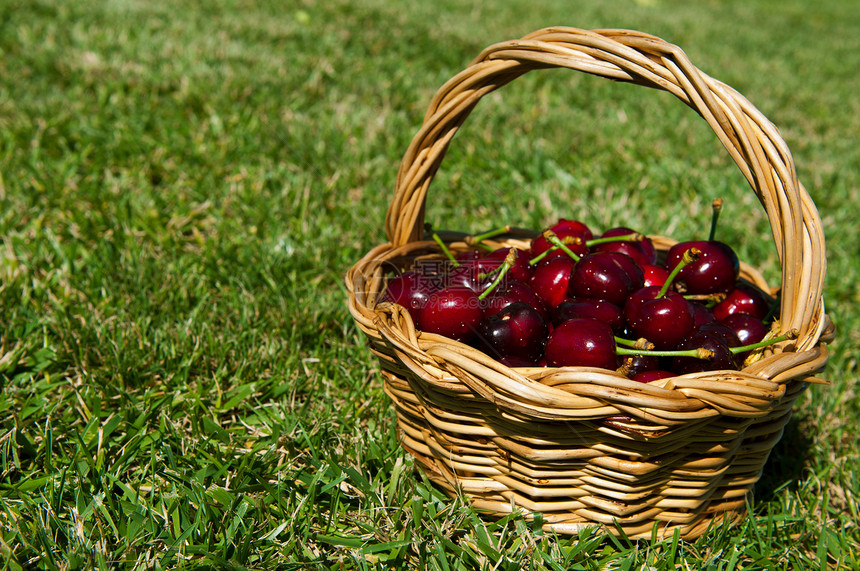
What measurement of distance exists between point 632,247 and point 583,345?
626 mm

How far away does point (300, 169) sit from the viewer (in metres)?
3.27

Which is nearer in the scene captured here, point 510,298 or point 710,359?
point 710,359

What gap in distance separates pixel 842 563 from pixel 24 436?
203 centimetres

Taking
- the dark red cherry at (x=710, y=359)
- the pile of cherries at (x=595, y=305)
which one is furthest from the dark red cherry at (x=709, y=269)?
the dark red cherry at (x=710, y=359)

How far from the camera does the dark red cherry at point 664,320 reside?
4.94ft

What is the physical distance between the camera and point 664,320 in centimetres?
151

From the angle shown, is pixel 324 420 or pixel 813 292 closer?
pixel 813 292

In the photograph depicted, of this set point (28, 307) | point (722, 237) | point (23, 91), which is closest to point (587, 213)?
point (722, 237)

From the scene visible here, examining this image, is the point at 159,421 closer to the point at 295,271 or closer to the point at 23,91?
the point at 295,271

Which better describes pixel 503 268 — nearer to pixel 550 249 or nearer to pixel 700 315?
pixel 550 249

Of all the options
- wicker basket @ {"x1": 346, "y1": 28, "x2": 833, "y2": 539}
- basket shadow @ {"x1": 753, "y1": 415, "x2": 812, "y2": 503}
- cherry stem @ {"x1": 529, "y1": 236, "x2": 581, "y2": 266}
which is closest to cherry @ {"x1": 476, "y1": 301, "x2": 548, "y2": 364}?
wicker basket @ {"x1": 346, "y1": 28, "x2": 833, "y2": 539}

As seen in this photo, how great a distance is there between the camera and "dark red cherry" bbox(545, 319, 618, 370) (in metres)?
1.41

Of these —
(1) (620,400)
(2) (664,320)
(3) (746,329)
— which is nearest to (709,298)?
(3) (746,329)

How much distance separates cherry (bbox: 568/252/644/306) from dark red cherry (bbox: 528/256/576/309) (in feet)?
0.18
